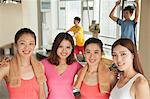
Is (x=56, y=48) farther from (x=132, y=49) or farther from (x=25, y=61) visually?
(x=132, y=49)

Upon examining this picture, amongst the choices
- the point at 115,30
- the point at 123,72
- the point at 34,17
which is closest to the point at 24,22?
the point at 34,17

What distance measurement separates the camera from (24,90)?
176cm

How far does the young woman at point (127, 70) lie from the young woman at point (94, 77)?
0.54ft

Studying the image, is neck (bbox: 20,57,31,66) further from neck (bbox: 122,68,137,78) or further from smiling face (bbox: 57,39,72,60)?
neck (bbox: 122,68,137,78)

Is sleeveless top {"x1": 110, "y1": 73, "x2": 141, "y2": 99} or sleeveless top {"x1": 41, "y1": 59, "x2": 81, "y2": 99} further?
sleeveless top {"x1": 41, "y1": 59, "x2": 81, "y2": 99}

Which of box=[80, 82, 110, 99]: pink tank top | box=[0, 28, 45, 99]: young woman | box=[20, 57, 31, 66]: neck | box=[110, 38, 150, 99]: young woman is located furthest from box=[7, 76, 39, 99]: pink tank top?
box=[110, 38, 150, 99]: young woman

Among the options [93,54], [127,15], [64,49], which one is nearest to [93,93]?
[93,54]

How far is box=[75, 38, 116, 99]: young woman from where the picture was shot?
5.75 ft

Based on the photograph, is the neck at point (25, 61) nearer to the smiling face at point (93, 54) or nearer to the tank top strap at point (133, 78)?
the smiling face at point (93, 54)

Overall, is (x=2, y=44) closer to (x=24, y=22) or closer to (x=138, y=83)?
(x=24, y=22)

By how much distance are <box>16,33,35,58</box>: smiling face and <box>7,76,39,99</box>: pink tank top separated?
7.6 inches

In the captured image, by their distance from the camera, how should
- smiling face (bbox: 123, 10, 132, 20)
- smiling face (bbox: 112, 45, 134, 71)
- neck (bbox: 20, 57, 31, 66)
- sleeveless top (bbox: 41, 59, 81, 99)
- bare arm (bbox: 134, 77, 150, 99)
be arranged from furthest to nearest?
1. smiling face (bbox: 123, 10, 132, 20)
2. sleeveless top (bbox: 41, 59, 81, 99)
3. neck (bbox: 20, 57, 31, 66)
4. smiling face (bbox: 112, 45, 134, 71)
5. bare arm (bbox: 134, 77, 150, 99)

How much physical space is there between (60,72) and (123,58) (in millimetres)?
618

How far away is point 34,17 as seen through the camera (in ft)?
23.5
